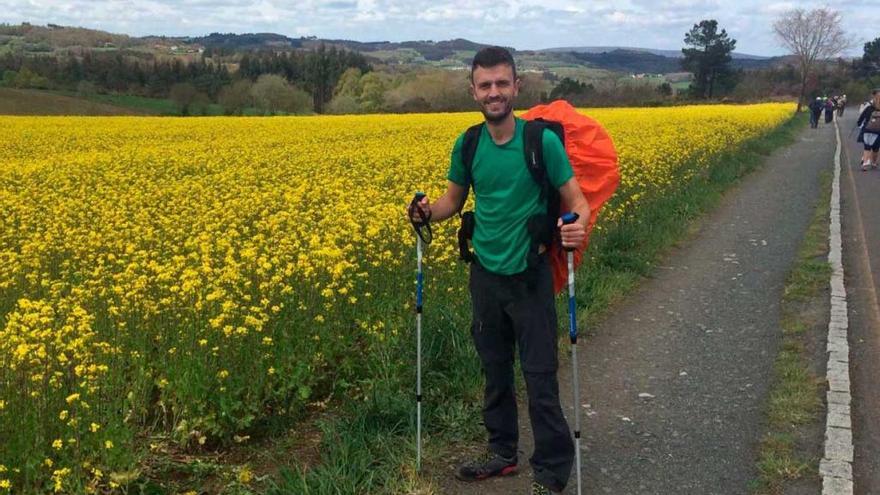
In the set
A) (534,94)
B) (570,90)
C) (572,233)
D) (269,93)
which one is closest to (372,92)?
(269,93)

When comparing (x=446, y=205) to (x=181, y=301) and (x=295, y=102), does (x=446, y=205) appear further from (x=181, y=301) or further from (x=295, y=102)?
(x=295, y=102)

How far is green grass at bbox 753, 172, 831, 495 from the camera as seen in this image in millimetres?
3969

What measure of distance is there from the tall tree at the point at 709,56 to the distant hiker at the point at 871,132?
73.9 m

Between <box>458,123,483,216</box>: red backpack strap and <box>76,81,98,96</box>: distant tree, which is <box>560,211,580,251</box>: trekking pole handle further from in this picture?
<box>76,81,98,96</box>: distant tree

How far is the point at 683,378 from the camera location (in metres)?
5.39

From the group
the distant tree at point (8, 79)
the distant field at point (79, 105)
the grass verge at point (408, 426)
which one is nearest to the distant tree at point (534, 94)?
the distant field at point (79, 105)

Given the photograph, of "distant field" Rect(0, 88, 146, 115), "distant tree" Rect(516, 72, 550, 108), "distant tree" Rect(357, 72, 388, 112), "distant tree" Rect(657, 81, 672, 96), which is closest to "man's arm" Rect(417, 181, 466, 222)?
"distant field" Rect(0, 88, 146, 115)

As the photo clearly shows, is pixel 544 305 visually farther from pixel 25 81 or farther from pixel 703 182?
pixel 25 81

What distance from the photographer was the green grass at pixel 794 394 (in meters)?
3.97

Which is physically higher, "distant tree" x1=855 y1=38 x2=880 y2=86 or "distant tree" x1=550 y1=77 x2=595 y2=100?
"distant tree" x1=855 y1=38 x2=880 y2=86

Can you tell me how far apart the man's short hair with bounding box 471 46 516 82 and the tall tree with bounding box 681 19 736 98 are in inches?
3601

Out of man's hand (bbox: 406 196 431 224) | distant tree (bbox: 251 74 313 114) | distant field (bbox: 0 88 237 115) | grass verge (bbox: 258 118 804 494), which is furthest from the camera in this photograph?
distant tree (bbox: 251 74 313 114)

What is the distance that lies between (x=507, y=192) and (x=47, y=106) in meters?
49.7

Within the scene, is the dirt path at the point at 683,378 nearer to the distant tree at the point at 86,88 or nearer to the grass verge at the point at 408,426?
the grass verge at the point at 408,426
